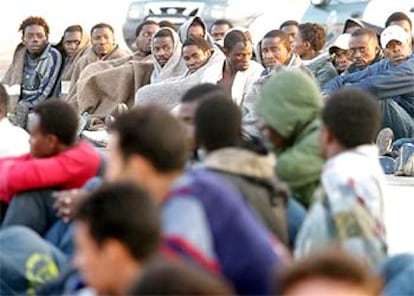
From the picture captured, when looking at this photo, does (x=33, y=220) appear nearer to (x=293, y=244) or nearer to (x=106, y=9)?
(x=293, y=244)

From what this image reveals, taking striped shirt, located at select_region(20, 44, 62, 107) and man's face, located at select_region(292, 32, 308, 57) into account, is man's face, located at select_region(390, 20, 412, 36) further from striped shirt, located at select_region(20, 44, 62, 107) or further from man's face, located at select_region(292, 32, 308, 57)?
striped shirt, located at select_region(20, 44, 62, 107)

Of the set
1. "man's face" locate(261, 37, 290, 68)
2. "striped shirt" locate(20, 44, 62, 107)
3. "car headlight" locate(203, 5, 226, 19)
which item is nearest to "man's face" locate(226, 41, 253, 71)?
"man's face" locate(261, 37, 290, 68)

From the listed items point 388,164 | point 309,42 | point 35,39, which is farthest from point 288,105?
point 35,39

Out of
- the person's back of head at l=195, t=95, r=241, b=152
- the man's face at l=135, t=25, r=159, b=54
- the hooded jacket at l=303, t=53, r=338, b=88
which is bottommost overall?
the hooded jacket at l=303, t=53, r=338, b=88

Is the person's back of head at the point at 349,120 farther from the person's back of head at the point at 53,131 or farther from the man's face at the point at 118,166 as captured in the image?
the person's back of head at the point at 53,131

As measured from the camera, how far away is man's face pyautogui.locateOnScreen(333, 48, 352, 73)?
31.1 feet

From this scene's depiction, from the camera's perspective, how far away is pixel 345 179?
155 inches

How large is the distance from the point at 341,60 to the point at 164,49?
1.27m

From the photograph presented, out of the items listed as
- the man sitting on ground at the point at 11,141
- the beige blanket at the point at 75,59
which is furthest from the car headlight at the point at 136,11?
the man sitting on ground at the point at 11,141

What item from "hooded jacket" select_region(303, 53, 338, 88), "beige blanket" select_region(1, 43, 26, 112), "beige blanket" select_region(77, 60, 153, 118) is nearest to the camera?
"hooded jacket" select_region(303, 53, 338, 88)

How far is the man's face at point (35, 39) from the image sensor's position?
11.1 metres

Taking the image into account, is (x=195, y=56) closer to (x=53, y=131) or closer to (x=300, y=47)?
(x=300, y=47)

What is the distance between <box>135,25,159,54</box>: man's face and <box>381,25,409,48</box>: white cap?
232 cm

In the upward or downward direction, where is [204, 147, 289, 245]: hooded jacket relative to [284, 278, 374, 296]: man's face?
downward
